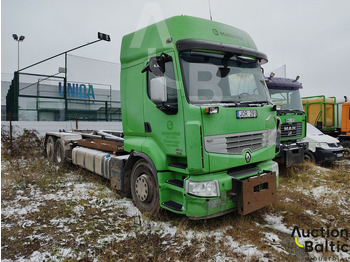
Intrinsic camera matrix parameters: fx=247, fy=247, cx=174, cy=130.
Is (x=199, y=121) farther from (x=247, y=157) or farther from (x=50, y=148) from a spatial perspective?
(x=50, y=148)

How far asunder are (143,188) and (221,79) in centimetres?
227

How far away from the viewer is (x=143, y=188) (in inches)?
170

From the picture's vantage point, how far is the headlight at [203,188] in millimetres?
3477

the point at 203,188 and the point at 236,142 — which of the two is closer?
the point at 203,188

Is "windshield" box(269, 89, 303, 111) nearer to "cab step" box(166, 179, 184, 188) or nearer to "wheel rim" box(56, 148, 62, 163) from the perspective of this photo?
"cab step" box(166, 179, 184, 188)

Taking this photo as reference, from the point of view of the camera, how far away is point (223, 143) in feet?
11.9

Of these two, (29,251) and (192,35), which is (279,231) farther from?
(29,251)

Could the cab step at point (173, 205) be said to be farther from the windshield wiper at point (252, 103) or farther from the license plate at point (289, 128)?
the license plate at point (289, 128)

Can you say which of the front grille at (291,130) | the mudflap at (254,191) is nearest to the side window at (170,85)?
the mudflap at (254,191)

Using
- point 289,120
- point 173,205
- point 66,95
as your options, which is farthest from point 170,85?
point 66,95

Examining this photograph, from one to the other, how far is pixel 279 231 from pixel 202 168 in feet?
5.49

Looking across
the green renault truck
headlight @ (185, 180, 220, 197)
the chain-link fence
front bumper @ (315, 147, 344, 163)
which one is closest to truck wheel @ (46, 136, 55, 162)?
the chain-link fence

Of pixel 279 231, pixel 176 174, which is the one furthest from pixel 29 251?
pixel 279 231

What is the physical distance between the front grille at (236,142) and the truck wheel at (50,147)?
7138 millimetres
